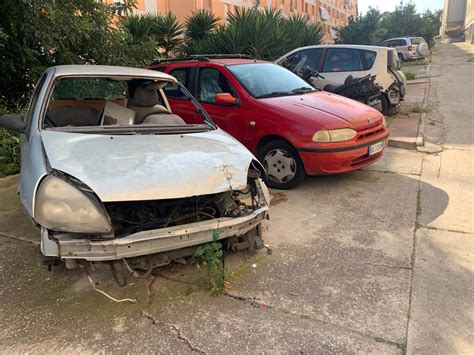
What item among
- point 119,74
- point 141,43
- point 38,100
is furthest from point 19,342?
point 141,43

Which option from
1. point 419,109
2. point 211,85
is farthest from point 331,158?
point 419,109

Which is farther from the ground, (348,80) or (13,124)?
(348,80)

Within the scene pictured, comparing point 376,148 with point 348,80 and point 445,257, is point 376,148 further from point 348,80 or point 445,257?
point 348,80

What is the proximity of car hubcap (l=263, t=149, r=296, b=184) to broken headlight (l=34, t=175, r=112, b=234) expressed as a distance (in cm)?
281

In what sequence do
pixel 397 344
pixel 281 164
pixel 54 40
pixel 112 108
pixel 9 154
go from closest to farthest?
pixel 397 344
pixel 112 108
pixel 281 164
pixel 9 154
pixel 54 40

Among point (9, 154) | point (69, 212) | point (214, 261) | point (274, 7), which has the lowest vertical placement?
point (214, 261)

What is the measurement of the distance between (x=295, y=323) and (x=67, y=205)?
167 centimetres

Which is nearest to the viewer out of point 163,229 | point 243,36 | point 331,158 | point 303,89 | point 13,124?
point 163,229

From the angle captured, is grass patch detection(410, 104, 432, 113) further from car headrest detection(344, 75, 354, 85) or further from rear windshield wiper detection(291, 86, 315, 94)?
rear windshield wiper detection(291, 86, 315, 94)

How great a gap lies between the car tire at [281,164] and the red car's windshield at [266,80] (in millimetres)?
757

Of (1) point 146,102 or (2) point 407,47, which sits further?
(2) point 407,47

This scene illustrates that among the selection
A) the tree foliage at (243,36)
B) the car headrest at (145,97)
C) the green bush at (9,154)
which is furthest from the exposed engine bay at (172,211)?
the tree foliage at (243,36)

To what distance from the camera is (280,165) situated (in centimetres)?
496

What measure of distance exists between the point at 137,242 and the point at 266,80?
368 centimetres
